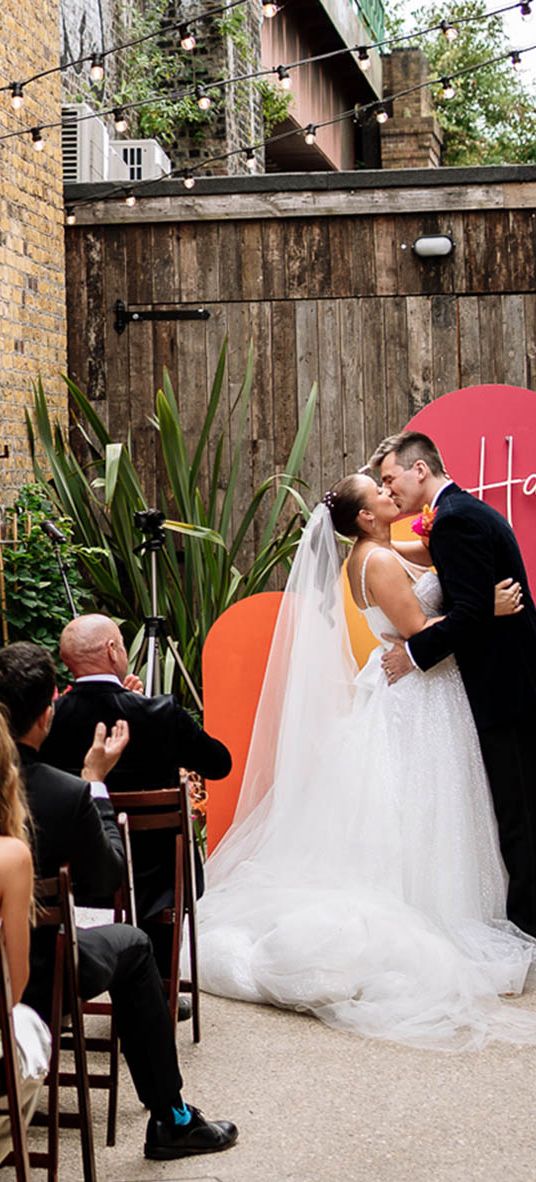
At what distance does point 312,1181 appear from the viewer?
2.98m

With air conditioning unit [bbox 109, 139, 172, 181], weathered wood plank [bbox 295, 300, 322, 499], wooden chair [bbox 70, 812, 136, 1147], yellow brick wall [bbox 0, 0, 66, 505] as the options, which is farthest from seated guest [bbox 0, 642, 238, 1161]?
air conditioning unit [bbox 109, 139, 172, 181]

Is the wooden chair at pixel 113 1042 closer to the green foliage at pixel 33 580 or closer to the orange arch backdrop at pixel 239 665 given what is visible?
the orange arch backdrop at pixel 239 665

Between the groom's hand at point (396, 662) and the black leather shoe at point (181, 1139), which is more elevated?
the groom's hand at point (396, 662)

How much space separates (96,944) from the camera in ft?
9.93

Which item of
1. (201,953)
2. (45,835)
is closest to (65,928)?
(45,835)

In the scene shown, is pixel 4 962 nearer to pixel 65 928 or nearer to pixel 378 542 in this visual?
pixel 65 928

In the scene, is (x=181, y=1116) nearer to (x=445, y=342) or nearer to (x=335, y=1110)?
(x=335, y=1110)

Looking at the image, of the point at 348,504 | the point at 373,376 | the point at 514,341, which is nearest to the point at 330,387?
the point at 373,376

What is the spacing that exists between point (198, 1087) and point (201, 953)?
0.81m

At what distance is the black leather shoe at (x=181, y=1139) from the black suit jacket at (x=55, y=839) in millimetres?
392

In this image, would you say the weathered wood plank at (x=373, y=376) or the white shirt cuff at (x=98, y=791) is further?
the weathered wood plank at (x=373, y=376)

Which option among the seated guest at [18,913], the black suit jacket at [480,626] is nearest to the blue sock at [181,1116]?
the seated guest at [18,913]

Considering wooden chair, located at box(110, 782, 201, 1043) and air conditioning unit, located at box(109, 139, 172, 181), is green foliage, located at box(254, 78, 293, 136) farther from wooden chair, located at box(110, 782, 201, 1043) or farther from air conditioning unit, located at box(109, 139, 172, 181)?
wooden chair, located at box(110, 782, 201, 1043)

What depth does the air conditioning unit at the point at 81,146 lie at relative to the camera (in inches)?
322
